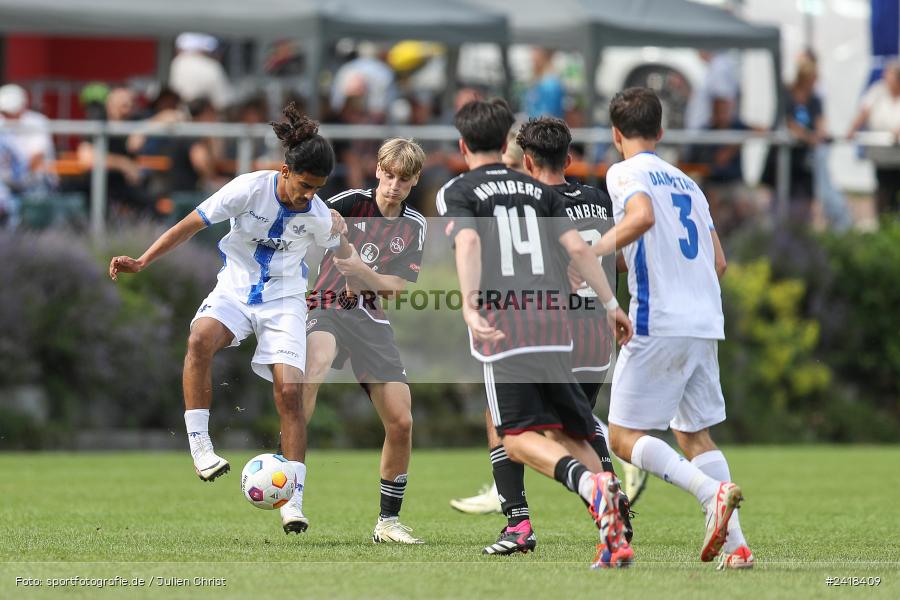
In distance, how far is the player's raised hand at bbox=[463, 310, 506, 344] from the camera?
767 cm

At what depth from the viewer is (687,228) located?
8.03m

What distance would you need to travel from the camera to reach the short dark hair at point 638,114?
26.7ft

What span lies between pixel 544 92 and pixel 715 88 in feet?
7.84

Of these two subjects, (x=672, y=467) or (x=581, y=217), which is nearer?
(x=672, y=467)

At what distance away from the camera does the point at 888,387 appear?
1914 cm

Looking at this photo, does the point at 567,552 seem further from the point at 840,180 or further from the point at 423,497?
the point at 840,180

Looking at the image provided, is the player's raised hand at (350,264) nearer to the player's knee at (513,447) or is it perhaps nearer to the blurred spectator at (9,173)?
the player's knee at (513,447)

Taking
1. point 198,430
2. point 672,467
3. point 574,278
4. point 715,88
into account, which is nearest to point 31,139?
point 715,88

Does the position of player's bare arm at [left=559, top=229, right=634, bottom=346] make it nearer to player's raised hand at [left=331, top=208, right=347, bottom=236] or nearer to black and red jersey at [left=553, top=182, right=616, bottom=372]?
black and red jersey at [left=553, top=182, right=616, bottom=372]

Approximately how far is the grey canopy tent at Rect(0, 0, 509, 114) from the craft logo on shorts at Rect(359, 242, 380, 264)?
28.6ft

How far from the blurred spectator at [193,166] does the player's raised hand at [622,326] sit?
10.2m

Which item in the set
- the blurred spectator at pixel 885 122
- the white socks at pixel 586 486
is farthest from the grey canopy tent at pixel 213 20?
the white socks at pixel 586 486

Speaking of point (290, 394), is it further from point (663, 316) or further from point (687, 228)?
point (687, 228)

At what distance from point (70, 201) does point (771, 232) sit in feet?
25.6
